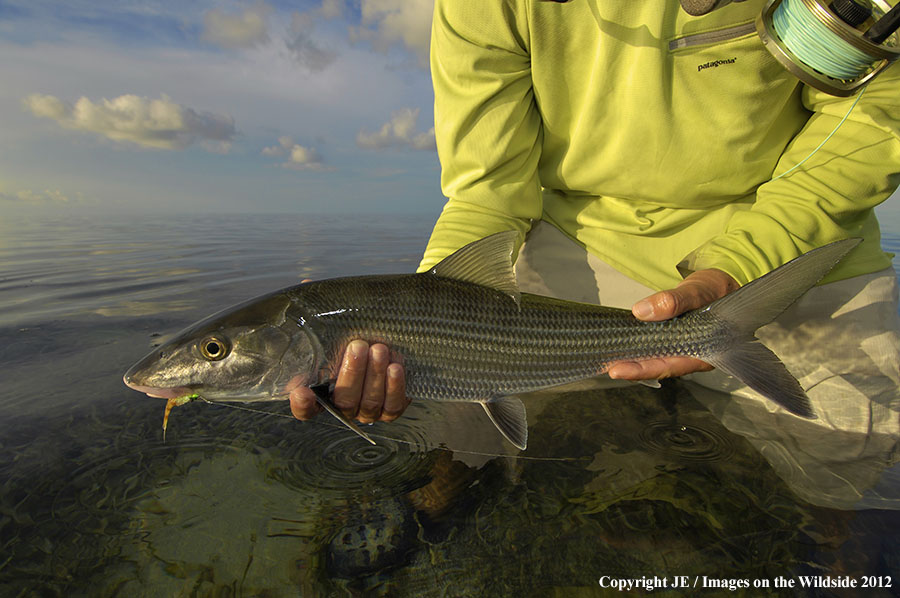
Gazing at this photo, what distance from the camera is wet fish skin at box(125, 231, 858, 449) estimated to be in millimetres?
2549

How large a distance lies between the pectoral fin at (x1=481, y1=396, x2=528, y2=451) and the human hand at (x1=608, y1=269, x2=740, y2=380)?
0.60 meters

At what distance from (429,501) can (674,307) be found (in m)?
1.74

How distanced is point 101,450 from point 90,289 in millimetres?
6762

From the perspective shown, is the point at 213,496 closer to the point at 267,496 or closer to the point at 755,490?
the point at 267,496

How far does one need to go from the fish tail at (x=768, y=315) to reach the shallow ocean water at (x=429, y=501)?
606 mm

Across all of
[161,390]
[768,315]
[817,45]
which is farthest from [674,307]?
[161,390]

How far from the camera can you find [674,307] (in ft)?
8.83

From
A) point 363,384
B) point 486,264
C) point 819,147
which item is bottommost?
point 363,384

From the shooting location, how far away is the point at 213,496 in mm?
2648

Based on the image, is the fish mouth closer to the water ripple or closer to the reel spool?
the water ripple

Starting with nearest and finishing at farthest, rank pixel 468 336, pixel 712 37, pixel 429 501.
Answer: pixel 429 501, pixel 468 336, pixel 712 37

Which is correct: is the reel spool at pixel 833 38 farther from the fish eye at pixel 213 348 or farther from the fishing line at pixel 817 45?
the fish eye at pixel 213 348

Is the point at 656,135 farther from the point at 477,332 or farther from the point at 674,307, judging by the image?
the point at 477,332

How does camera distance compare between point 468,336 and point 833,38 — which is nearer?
point 833,38
